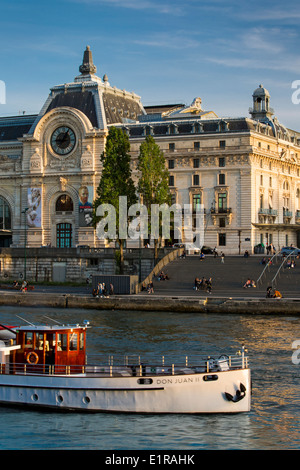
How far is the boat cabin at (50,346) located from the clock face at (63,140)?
247ft

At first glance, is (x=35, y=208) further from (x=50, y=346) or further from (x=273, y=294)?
(x=50, y=346)

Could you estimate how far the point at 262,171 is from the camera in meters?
103

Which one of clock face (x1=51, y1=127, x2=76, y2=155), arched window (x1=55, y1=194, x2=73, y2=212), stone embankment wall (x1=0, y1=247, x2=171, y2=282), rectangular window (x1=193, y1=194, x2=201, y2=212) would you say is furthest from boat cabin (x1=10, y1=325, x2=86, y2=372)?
clock face (x1=51, y1=127, x2=76, y2=155)

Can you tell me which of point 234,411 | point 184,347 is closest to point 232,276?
point 184,347

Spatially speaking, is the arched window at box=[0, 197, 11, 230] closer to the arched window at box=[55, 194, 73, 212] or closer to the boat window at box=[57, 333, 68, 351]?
the arched window at box=[55, 194, 73, 212]

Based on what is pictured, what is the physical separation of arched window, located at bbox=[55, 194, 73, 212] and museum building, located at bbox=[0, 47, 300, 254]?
0.13 metres

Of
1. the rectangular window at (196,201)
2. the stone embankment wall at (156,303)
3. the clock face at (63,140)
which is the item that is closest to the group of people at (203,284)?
the stone embankment wall at (156,303)

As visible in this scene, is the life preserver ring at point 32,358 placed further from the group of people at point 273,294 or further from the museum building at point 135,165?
the museum building at point 135,165

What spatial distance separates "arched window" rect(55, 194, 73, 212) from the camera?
111 m

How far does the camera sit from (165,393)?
108ft

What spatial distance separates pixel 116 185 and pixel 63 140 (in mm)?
27646

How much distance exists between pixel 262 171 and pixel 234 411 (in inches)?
2843

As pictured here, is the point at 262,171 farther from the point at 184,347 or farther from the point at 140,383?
the point at 140,383

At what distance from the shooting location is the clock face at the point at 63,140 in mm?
110125
